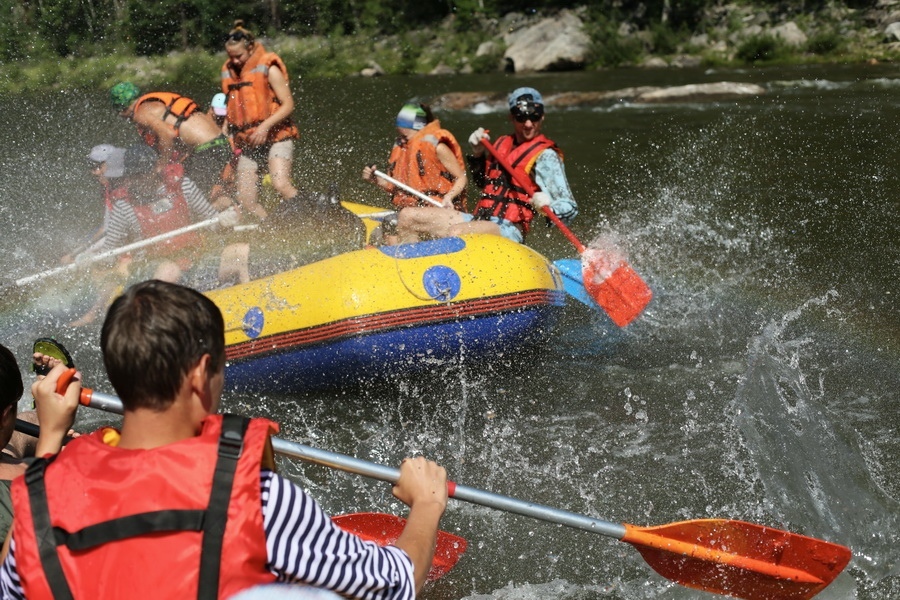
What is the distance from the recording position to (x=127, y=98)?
6.95 m

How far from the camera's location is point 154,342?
1.84 meters

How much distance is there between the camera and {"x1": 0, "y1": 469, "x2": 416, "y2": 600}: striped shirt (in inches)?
74.6

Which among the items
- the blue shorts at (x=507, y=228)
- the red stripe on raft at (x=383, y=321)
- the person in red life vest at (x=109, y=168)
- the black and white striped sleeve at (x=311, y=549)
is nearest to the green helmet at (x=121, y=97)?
the person in red life vest at (x=109, y=168)

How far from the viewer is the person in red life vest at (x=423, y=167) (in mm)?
6711

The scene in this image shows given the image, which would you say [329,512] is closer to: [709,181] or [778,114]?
[709,181]

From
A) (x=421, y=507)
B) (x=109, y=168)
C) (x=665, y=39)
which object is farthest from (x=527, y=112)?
(x=665, y=39)

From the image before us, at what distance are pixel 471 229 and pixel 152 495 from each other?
449cm

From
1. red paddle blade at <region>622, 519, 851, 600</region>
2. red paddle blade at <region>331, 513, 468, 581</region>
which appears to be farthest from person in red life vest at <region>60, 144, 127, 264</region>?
red paddle blade at <region>622, 519, 851, 600</region>

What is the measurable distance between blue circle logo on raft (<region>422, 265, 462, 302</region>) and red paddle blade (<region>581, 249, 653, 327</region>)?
1.07 meters

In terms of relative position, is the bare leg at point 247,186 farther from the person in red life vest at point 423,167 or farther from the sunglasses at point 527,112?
the sunglasses at point 527,112

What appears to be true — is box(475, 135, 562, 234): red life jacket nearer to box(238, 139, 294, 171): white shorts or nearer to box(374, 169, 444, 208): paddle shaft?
box(374, 169, 444, 208): paddle shaft

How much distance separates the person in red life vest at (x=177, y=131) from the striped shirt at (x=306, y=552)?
509 centimetres

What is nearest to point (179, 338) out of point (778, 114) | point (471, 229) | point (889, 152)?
point (471, 229)

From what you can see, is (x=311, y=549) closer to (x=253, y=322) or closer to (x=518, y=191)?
(x=253, y=322)
